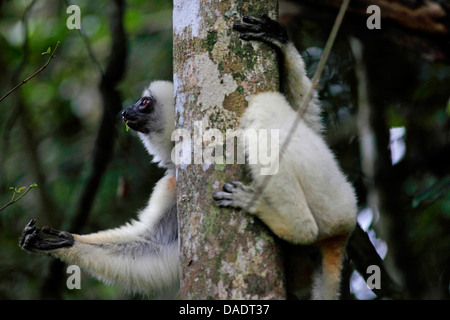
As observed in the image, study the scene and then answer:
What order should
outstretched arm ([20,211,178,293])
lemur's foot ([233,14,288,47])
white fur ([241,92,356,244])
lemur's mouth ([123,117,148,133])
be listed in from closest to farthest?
white fur ([241,92,356,244])
lemur's foot ([233,14,288,47])
outstretched arm ([20,211,178,293])
lemur's mouth ([123,117,148,133])

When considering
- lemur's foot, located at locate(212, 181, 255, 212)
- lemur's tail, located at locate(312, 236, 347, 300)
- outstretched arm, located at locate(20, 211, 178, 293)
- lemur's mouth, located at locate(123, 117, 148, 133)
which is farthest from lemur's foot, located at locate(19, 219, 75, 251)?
lemur's tail, located at locate(312, 236, 347, 300)

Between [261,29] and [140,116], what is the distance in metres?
1.73

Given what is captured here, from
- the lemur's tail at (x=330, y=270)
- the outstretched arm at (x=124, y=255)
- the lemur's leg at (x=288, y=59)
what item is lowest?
the outstretched arm at (x=124, y=255)

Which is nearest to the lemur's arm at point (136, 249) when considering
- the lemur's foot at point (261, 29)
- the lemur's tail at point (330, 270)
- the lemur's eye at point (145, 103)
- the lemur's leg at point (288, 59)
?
the lemur's eye at point (145, 103)

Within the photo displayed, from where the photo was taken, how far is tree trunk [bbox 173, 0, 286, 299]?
262 centimetres

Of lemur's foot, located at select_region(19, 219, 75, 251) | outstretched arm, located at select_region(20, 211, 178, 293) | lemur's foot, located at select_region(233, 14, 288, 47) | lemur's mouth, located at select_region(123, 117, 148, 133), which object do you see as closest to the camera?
lemur's foot, located at select_region(233, 14, 288, 47)

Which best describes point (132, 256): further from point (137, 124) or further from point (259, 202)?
point (259, 202)

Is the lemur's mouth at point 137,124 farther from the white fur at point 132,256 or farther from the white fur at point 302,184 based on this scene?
the white fur at point 302,184

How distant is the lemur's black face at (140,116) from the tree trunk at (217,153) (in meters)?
1.39

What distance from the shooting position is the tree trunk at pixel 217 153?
2619 mm

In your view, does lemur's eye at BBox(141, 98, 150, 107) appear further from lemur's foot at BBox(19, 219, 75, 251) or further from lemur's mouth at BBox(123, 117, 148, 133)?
lemur's foot at BBox(19, 219, 75, 251)

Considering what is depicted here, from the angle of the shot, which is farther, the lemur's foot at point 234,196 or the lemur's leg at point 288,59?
the lemur's leg at point 288,59

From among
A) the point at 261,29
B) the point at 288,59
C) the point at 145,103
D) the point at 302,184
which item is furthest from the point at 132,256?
the point at 261,29

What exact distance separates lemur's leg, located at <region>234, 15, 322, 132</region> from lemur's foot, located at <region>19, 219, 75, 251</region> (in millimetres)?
1950
